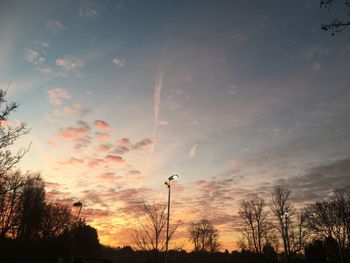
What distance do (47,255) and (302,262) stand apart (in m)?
52.1

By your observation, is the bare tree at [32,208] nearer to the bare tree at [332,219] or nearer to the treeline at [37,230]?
the treeline at [37,230]

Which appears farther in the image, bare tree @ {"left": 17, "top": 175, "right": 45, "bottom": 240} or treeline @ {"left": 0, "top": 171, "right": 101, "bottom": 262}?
bare tree @ {"left": 17, "top": 175, "right": 45, "bottom": 240}

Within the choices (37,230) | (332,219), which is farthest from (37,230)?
(332,219)

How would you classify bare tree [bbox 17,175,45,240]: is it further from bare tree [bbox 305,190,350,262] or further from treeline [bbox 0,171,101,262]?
bare tree [bbox 305,190,350,262]

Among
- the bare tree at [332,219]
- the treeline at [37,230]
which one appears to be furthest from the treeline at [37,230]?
the bare tree at [332,219]

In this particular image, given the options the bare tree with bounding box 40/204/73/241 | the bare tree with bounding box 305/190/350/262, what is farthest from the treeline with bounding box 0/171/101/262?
the bare tree with bounding box 305/190/350/262

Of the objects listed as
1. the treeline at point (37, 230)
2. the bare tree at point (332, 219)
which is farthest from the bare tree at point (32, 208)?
the bare tree at point (332, 219)

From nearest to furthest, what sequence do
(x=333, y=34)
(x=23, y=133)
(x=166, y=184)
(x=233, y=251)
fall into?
(x=333, y=34), (x=23, y=133), (x=166, y=184), (x=233, y=251)

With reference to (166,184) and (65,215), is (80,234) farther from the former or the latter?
(166,184)

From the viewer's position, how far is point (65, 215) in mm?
63188

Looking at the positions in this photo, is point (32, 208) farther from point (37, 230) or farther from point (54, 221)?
point (54, 221)

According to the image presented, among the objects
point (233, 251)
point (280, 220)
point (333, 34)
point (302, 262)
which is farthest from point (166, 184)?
point (233, 251)

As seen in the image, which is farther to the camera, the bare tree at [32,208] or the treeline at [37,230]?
the bare tree at [32,208]

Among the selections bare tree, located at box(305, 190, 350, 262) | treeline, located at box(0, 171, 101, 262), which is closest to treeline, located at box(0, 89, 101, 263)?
treeline, located at box(0, 171, 101, 262)
